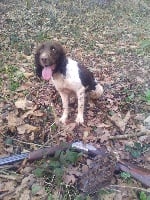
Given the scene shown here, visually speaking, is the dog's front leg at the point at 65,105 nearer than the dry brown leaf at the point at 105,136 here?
No

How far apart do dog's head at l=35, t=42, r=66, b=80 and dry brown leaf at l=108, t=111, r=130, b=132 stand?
3.84 ft

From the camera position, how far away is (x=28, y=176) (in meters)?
4.15

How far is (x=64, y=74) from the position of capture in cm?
489

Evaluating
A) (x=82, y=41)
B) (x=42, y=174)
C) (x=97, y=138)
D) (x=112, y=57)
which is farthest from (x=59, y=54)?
(x=82, y=41)

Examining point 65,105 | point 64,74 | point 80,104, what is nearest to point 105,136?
point 80,104

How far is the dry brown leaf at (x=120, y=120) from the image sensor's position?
5.14 m

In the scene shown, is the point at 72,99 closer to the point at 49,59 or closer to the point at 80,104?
the point at 80,104

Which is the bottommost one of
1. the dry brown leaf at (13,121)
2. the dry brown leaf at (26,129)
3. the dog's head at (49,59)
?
the dry brown leaf at (26,129)

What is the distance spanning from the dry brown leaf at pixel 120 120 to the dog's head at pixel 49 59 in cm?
117

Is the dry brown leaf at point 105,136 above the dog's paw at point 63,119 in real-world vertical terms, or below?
below

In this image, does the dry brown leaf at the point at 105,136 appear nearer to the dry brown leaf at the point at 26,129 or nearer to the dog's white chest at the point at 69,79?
the dog's white chest at the point at 69,79

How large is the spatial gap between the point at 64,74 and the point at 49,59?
422 millimetres

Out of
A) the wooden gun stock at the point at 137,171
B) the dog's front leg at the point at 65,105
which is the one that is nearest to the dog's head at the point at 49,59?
the dog's front leg at the point at 65,105

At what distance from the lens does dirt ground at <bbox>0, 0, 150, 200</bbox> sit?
4.06m
